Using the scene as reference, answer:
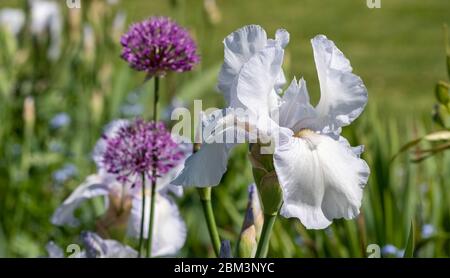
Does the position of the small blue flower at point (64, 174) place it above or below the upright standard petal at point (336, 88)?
below

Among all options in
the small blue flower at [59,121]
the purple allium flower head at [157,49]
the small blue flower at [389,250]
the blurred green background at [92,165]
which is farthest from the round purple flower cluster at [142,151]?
the small blue flower at [59,121]

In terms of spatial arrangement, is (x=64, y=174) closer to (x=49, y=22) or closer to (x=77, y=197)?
(x=49, y=22)

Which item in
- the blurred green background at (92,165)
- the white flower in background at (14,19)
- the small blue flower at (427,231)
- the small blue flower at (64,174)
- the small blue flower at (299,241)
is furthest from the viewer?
the white flower in background at (14,19)

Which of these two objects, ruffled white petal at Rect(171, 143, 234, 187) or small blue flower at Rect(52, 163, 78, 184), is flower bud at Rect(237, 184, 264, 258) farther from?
small blue flower at Rect(52, 163, 78, 184)

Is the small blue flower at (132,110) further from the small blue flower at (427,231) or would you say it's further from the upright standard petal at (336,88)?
the upright standard petal at (336,88)

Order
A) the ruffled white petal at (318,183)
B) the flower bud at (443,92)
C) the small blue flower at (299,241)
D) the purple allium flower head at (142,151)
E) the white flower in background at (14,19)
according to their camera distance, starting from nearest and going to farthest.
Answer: the ruffled white petal at (318,183), the purple allium flower head at (142,151), the flower bud at (443,92), the small blue flower at (299,241), the white flower in background at (14,19)

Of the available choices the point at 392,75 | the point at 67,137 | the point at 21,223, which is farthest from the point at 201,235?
the point at 392,75
